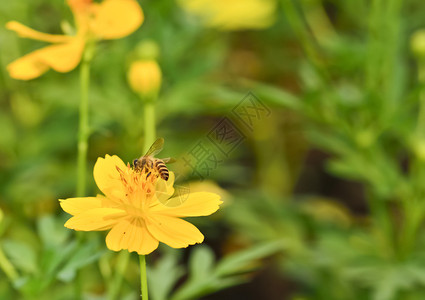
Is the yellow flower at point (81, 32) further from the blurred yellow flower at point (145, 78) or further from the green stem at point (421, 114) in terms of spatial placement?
the green stem at point (421, 114)

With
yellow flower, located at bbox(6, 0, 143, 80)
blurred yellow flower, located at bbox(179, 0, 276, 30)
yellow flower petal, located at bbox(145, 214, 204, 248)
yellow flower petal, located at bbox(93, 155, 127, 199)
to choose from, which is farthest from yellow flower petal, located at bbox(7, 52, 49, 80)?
blurred yellow flower, located at bbox(179, 0, 276, 30)

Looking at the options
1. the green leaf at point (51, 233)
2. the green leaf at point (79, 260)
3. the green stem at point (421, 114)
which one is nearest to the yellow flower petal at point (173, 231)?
the green leaf at point (79, 260)

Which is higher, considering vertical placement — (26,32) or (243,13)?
(243,13)

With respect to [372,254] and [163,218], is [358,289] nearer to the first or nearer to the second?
[372,254]

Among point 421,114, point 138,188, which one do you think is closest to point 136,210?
point 138,188

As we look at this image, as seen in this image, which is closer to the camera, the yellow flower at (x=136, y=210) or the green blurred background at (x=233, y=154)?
the yellow flower at (x=136, y=210)

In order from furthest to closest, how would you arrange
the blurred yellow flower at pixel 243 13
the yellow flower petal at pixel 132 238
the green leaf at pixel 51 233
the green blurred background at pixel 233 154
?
the blurred yellow flower at pixel 243 13, the green blurred background at pixel 233 154, the green leaf at pixel 51 233, the yellow flower petal at pixel 132 238

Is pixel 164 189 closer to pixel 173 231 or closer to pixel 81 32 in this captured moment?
pixel 173 231

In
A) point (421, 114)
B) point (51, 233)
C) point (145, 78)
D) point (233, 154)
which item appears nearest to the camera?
point (51, 233)
